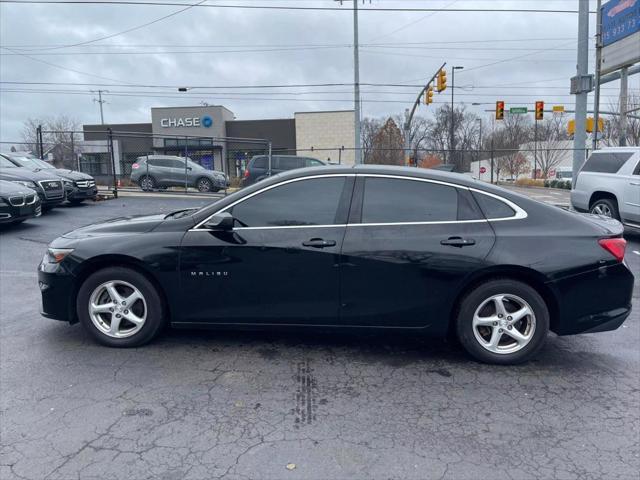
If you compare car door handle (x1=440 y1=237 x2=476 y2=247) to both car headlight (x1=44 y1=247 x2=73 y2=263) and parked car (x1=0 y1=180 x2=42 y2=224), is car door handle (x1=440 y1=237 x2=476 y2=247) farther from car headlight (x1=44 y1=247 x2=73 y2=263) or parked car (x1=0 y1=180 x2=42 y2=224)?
parked car (x1=0 y1=180 x2=42 y2=224)

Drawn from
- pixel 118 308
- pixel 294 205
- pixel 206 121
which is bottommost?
pixel 118 308

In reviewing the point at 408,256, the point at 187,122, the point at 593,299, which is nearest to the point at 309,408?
the point at 408,256

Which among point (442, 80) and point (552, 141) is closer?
point (442, 80)

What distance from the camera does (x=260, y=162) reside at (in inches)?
767

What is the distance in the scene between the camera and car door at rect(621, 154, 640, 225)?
32.6ft

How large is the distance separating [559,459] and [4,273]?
7.28 meters

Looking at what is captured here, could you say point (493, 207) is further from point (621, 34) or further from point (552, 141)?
point (552, 141)

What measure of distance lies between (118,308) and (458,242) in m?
2.83

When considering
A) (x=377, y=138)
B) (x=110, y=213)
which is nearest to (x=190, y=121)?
(x=377, y=138)

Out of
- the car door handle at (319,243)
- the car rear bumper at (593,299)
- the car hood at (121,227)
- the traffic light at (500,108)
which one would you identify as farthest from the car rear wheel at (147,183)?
the traffic light at (500,108)

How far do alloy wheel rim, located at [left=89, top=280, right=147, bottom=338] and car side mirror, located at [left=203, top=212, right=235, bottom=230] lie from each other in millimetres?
854

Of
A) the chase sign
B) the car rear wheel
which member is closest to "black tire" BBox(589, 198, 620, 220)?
the car rear wheel

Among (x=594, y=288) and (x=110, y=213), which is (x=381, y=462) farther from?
(x=110, y=213)

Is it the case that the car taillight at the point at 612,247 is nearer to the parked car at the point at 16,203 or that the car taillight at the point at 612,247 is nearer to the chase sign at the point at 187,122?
the parked car at the point at 16,203
